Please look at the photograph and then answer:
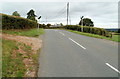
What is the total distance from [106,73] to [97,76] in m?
0.58

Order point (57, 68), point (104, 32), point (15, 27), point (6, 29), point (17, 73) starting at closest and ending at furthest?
point (17, 73)
point (57, 68)
point (6, 29)
point (15, 27)
point (104, 32)

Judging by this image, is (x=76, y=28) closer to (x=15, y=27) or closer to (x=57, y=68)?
(x=15, y=27)

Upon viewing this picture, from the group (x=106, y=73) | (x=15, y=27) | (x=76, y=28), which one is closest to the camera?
(x=106, y=73)

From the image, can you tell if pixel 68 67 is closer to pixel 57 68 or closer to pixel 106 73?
pixel 57 68

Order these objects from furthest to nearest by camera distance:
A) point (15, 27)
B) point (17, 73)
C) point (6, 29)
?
point (15, 27), point (6, 29), point (17, 73)

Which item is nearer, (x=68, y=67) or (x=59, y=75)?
(x=59, y=75)

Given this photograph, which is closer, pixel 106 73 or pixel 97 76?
pixel 97 76

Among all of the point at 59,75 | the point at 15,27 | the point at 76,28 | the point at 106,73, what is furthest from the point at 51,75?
the point at 76,28

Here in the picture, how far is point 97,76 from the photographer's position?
199 inches

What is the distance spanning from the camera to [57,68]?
588cm

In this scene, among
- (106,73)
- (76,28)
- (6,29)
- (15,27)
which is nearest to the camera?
(106,73)

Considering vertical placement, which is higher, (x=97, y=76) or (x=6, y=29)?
(x=6, y=29)

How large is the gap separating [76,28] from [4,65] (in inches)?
1386

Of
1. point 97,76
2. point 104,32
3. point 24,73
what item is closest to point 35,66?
point 24,73
